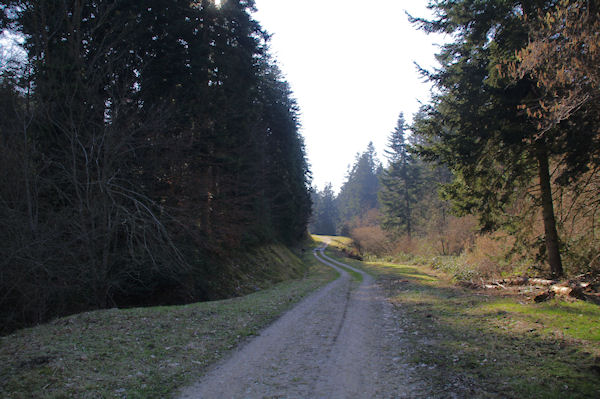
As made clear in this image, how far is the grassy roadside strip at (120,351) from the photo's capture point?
5191 mm

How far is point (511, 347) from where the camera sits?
6.43 m

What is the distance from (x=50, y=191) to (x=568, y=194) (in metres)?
19.0

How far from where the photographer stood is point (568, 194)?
45.3ft

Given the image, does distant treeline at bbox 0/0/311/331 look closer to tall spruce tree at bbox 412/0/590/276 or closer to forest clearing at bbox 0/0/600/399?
forest clearing at bbox 0/0/600/399

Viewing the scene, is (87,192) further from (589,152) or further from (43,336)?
(589,152)

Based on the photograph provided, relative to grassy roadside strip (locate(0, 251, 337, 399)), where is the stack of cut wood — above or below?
above

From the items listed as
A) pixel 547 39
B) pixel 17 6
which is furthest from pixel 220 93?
pixel 547 39

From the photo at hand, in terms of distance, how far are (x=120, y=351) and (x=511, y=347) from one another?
24.2ft

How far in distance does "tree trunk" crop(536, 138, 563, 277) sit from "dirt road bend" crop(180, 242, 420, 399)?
7.00m

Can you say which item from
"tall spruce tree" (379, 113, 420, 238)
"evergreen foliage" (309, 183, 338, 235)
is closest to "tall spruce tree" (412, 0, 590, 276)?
"tall spruce tree" (379, 113, 420, 238)

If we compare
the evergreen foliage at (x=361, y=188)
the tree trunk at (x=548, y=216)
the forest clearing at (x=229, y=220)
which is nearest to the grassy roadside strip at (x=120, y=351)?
the forest clearing at (x=229, y=220)

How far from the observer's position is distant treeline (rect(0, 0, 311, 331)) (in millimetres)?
10625

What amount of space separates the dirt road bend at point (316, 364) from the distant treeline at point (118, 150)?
5552 mm

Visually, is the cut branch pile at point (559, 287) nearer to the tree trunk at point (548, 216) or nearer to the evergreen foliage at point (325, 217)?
the tree trunk at point (548, 216)
